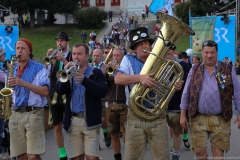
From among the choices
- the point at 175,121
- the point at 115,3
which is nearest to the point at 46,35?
the point at 115,3

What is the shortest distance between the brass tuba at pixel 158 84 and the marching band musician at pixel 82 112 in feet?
1.63

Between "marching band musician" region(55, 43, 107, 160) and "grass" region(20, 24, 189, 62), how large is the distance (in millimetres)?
29854

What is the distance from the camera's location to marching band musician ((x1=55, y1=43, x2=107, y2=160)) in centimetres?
565

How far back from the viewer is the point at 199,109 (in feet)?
19.1

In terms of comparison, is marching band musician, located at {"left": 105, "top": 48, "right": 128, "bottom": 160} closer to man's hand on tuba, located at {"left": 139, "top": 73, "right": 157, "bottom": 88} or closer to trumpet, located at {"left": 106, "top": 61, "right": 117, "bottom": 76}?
trumpet, located at {"left": 106, "top": 61, "right": 117, "bottom": 76}

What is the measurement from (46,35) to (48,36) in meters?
0.69

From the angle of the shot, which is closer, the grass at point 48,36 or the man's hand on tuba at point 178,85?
the man's hand on tuba at point 178,85

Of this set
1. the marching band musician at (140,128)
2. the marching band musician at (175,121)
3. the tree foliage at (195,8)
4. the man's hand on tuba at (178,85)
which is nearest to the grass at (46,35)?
the tree foliage at (195,8)

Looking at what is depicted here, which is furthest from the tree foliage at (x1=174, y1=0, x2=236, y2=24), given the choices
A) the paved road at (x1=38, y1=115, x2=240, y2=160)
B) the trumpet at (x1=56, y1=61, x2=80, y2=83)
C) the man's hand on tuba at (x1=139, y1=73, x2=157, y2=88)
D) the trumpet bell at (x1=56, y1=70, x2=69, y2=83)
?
the trumpet bell at (x1=56, y1=70, x2=69, y2=83)

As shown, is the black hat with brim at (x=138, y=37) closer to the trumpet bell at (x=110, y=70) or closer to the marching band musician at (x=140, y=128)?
the marching band musician at (x=140, y=128)

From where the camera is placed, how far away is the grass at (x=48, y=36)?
1487 inches

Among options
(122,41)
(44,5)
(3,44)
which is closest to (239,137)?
(3,44)

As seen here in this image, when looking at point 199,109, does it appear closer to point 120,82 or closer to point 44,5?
point 120,82

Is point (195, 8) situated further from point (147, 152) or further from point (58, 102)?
point (58, 102)
